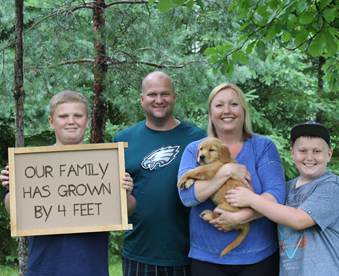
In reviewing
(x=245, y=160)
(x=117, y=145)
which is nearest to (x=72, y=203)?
(x=117, y=145)

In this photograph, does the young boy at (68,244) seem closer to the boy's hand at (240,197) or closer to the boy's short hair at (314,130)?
the boy's hand at (240,197)

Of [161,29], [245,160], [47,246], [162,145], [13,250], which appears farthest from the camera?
[13,250]

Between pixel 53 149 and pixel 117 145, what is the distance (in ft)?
1.47

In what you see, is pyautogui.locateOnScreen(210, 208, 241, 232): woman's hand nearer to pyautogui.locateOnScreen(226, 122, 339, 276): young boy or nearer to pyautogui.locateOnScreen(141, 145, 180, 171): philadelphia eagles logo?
pyautogui.locateOnScreen(226, 122, 339, 276): young boy

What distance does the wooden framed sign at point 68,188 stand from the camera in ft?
8.93

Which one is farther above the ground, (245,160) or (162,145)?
(162,145)

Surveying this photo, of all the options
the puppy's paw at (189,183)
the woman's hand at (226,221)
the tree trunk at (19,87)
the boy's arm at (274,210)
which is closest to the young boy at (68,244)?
the puppy's paw at (189,183)

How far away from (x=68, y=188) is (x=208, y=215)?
102cm

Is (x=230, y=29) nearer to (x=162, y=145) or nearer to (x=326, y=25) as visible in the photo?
(x=326, y=25)

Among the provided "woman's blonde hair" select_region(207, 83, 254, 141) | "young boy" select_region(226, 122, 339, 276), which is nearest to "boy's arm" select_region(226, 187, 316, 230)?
"young boy" select_region(226, 122, 339, 276)

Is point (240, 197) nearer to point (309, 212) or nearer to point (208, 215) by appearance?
point (208, 215)

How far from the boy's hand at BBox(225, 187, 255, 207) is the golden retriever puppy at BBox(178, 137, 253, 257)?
6cm

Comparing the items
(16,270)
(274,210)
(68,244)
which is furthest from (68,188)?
(16,270)

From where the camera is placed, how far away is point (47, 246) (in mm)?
2717
